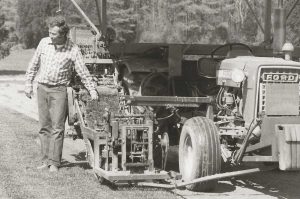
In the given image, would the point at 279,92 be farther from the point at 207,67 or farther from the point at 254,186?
the point at 207,67

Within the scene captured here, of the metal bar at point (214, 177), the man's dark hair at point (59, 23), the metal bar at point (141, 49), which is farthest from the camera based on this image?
the metal bar at point (141, 49)

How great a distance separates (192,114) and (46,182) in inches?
90.4

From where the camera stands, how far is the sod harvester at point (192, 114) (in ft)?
23.1

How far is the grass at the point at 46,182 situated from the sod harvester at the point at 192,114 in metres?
0.19

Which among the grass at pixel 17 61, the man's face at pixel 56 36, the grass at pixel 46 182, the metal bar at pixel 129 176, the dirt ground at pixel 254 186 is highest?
the man's face at pixel 56 36

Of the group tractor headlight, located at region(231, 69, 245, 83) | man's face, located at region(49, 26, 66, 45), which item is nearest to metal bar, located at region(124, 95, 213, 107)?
tractor headlight, located at region(231, 69, 245, 83)

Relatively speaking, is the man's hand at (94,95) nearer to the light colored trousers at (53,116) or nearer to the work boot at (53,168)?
the light colored trousers at (53,116)

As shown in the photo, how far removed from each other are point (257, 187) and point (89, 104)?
2.65 m

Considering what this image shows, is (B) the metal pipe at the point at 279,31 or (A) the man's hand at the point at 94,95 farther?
(B) the metal pipe at the point at 279,31

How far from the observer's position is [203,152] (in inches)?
279

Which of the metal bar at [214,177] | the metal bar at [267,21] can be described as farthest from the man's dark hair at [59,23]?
the metal bar at [267,21]

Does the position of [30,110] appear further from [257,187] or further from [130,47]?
[257,187]

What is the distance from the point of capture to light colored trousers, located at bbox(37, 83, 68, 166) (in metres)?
8.25

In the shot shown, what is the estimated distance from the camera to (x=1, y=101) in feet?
61.3
